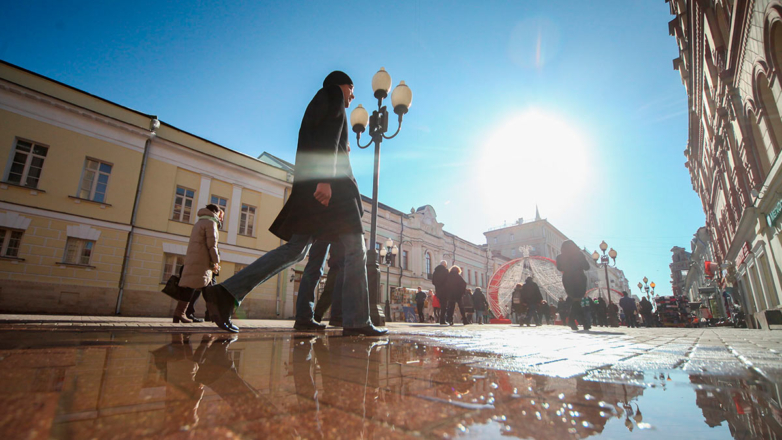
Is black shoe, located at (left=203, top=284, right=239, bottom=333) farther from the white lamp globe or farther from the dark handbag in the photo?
the white lamp globe

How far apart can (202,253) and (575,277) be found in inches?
258

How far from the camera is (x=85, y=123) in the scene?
12.6 m

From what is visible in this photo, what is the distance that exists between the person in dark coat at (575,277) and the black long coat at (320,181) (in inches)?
222

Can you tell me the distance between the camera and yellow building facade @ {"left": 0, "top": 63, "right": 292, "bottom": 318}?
10.9 meters

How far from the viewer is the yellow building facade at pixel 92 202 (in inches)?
429

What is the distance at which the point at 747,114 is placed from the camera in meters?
10.2

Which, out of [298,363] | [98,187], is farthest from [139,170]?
[298,363]

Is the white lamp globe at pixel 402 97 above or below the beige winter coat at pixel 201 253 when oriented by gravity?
above

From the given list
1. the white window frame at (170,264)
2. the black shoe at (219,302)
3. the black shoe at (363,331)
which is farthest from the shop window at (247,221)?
the black shoe at (363,331)

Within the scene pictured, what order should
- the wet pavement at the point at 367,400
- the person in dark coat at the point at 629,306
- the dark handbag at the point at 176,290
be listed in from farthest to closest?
the person in dark coat at the point at 629,306, the dark handbag at the point at 176,290, the wet pavement at the point at 367,400

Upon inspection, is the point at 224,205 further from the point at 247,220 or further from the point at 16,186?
the point at 16,186

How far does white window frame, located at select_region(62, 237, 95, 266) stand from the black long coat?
41.5 feet

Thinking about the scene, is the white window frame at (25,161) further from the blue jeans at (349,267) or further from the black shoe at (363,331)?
the black shoe at (363,331)

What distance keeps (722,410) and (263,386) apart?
0.95 m
